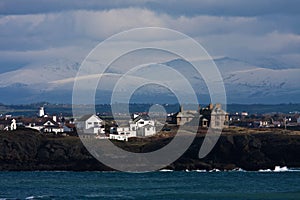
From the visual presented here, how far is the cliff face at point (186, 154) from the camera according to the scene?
77.8 metres

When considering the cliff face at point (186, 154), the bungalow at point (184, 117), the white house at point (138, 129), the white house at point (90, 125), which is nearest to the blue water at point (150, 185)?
the cliff face at point (186, 154)

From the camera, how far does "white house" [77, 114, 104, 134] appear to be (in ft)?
319

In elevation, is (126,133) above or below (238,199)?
above

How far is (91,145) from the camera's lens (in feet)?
272

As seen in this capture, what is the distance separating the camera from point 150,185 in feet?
197

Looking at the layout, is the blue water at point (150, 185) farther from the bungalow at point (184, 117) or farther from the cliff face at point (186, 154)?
the bungalow at point (184, 117)

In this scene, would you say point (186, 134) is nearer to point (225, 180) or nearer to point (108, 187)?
point (225, 180)

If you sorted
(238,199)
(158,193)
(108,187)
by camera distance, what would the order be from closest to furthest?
(238,199), (158,193), (108,187)

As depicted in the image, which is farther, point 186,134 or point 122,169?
point 186,134

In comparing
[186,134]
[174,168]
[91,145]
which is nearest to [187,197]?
[174,168]

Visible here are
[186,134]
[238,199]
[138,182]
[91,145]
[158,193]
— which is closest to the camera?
[238,199]

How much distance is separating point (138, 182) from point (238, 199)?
46.7ft

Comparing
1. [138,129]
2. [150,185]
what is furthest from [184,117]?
[150,185]

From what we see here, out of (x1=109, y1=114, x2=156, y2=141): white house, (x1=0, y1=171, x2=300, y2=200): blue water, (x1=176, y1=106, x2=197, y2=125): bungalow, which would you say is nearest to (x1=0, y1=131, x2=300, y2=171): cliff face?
(x1=0, y1=171, x2=300, y2=200): blue water
